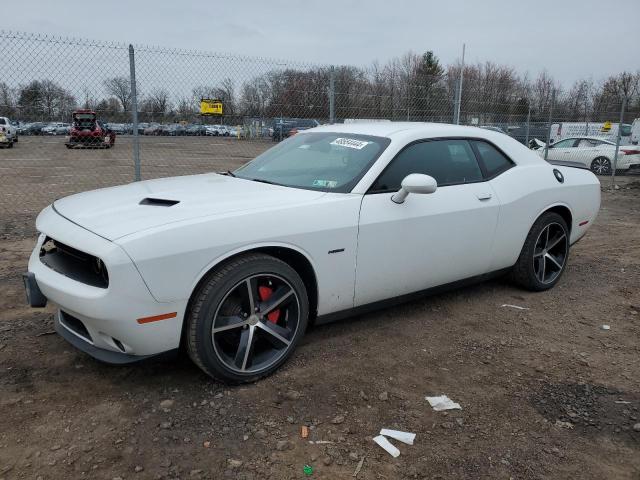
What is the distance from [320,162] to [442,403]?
72.6 inches

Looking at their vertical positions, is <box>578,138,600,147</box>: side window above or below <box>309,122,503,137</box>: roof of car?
below

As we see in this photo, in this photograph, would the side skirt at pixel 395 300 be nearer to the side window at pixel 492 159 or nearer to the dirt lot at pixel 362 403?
the dirt lot at pixel 362 403

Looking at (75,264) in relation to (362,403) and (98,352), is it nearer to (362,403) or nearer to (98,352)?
(98,352)

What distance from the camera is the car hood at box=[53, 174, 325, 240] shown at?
2.65m

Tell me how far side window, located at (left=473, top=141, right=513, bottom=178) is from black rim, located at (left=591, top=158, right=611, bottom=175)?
13.6 metres

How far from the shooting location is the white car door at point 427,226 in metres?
3.31

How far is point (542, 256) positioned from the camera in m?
4.59

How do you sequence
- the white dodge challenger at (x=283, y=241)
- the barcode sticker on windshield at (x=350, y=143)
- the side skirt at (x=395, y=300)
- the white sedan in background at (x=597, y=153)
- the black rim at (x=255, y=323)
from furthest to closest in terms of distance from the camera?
the white sedan in background at (x=597, y=153) → the barcode sticker on windshield at (x=350, y=143) → the side skirt at (x=395, y=300) → the black rim at (x=255, y=323) → the white dodge challenger at (x=283, y=241)

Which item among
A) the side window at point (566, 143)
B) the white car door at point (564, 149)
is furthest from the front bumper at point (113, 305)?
the side window at point (566, 143)

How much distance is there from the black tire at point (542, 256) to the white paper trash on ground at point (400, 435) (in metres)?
2.47

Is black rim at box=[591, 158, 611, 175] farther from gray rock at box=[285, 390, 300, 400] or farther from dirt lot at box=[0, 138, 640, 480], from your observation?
gray rock at box=[285, 390, 300, 400]

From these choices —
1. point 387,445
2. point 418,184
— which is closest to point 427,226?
point 418,184

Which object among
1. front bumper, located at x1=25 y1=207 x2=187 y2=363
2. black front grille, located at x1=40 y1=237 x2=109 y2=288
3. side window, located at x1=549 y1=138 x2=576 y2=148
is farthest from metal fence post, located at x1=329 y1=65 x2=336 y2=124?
side window, located at x1=549 y1=138 x2=576 y2=148

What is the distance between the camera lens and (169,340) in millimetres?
2627
